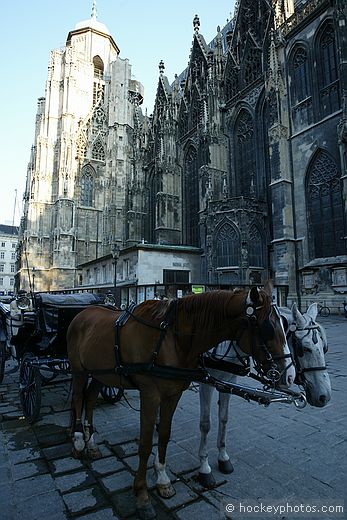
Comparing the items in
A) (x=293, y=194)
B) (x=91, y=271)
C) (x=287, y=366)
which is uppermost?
(x=293, y=194)

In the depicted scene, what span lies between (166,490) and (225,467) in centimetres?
68

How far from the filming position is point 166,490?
268cm

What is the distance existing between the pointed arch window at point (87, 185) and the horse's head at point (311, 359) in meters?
38.7

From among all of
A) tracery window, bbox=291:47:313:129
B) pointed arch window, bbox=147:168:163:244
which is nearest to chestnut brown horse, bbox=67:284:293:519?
tracery window, bbox=291:47:313:129

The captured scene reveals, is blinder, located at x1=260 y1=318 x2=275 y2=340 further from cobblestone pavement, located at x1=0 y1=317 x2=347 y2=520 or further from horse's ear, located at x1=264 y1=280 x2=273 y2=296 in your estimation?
cobblestone pavement, located at x1=0 y1=317 x2=347 y2=520

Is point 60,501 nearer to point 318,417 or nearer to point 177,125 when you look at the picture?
point 318,417

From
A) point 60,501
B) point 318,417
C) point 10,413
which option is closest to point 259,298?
point 60,501

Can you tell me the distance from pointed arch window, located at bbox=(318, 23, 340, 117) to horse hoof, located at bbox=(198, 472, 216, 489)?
2069 cm

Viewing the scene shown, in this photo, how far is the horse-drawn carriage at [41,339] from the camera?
4589 mm

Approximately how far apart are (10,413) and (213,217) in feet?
62.4

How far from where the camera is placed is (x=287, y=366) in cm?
245

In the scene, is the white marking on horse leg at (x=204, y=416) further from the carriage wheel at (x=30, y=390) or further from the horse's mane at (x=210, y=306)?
the carriage wheel at (x=30, y=390)

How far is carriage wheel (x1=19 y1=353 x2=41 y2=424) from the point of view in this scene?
431 cm
